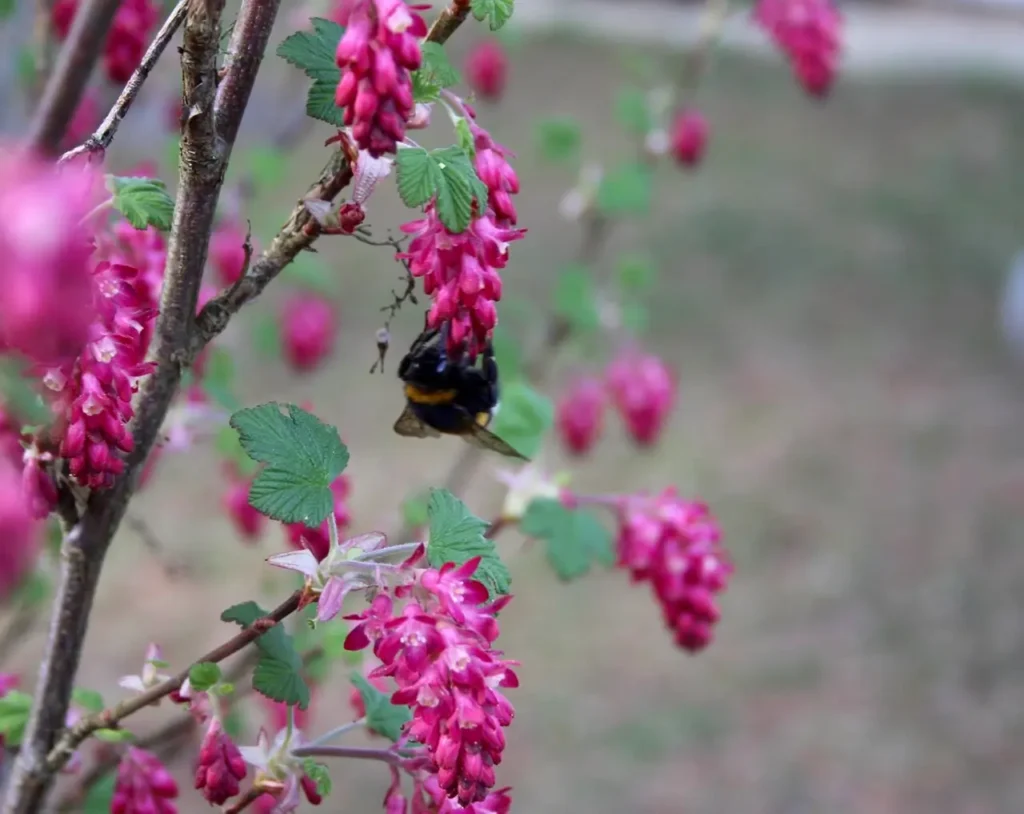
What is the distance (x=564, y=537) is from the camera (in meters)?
0.89

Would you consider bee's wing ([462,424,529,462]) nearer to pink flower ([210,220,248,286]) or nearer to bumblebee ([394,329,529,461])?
bumblebee ([394,329,529,461])

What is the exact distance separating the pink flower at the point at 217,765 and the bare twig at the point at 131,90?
27 centimetres

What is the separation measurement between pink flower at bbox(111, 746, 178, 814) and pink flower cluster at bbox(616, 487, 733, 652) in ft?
1.18

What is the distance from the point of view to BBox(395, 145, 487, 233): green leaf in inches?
18.7

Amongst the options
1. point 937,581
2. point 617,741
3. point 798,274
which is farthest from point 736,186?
point 617,741

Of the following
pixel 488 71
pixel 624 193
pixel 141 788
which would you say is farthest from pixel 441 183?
pixel 488 71

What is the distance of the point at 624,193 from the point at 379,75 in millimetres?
1020

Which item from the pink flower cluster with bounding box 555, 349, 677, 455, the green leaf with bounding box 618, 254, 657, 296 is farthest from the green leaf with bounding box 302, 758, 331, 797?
the green leaf with bounding box 618, 254, 657, 296

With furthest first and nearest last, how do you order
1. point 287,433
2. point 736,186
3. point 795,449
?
point 736,186
point 795,449
point 287,433

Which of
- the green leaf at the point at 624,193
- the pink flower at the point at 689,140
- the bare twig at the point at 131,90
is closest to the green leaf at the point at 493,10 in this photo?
the bare twig at the point at 131,90

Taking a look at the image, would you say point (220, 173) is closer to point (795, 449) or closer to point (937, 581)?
point (937, 581)

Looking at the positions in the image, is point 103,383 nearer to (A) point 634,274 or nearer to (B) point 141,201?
(B) point 141,201

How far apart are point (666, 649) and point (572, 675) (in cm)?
21

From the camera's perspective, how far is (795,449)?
270 cm
